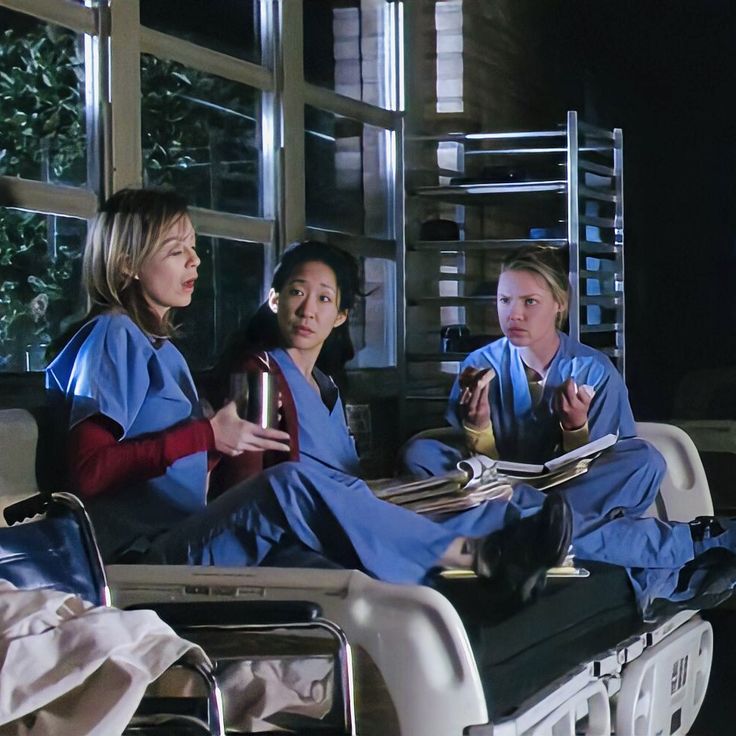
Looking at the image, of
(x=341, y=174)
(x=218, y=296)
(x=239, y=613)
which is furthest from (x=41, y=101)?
(x=239, y=613)

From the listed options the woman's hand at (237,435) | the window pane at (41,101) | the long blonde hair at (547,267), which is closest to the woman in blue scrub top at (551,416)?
the long blonde hair at (547,267)

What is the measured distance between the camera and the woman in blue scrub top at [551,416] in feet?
6.77

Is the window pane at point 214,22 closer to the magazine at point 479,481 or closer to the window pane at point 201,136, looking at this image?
the window pane at point 201,136

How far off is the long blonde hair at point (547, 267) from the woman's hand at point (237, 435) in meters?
0.43

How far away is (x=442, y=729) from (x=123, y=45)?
105cm

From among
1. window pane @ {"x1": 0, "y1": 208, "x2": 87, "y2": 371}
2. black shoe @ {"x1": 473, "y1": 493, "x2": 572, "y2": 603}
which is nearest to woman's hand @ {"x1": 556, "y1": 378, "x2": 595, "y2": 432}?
black shoe @ {"x1": 473, "y1": 493, "x2": 572, "y2": 603}

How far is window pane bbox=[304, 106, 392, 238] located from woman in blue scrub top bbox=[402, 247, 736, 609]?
237 millimetres

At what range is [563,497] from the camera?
2066 millimetres

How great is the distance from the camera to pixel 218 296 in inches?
80.2

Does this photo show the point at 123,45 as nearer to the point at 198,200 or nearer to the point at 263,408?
the point at 198,200

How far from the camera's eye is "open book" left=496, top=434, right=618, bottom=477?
2.08 m

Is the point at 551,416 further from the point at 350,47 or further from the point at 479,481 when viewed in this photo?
the point at 350,47

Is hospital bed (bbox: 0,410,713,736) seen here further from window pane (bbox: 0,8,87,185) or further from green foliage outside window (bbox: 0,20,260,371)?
window pane (bbox: 0,8,87,185)

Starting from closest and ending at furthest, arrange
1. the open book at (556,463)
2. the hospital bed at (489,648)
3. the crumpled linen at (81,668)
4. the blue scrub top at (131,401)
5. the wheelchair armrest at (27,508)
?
1. the crumpled linen at (81,668)
2. the hospital bed at (489,648)
3. the wheelchair armrest at (27,508)
4. the blue scrub top at (131,401)
5. the open book at (556,463)
